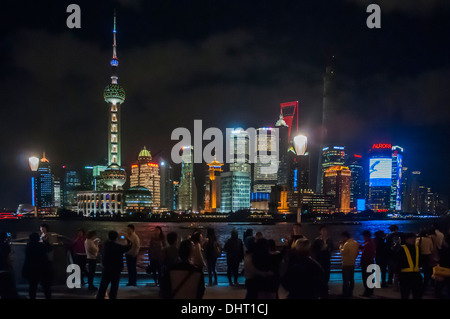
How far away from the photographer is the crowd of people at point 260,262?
6.47 meters

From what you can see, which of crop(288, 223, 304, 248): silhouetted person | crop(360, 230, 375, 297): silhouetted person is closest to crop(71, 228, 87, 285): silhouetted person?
crop(288, 223, 304, 248): silhouetted person

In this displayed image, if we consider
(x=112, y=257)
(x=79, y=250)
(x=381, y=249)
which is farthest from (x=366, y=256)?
(x=79, y=250)

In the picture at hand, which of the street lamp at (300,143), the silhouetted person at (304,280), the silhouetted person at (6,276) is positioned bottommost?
the silhouetted person at (6,276)

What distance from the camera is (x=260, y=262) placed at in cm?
656

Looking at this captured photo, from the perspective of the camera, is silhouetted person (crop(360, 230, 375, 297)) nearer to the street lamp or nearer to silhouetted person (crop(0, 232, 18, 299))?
the street lamp

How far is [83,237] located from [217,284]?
4.09 m

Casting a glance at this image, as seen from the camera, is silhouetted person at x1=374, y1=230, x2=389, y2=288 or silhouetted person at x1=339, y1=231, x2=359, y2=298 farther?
silhouetted person at x1=374, y1=230, x2=389, y2=288

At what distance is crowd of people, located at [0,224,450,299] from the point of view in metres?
6.47

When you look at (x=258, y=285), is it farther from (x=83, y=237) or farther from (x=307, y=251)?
(x=83, y=237)

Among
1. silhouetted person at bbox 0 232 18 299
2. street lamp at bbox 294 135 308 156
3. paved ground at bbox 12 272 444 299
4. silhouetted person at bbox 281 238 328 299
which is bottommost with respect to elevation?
paved ground at bbox 12 272 444 299

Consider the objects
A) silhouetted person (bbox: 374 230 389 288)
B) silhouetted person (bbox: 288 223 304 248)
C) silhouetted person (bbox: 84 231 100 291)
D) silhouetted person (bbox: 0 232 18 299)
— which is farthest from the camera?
silhouetted person (bbox: 374 230 389 288)

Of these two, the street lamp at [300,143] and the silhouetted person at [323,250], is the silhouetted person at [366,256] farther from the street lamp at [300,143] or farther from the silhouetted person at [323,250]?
the street lamp at [300,143]

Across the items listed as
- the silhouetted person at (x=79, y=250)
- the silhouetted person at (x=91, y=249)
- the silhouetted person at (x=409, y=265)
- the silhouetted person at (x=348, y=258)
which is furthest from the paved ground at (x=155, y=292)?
the silhouetted person at (x=409, y=265)
